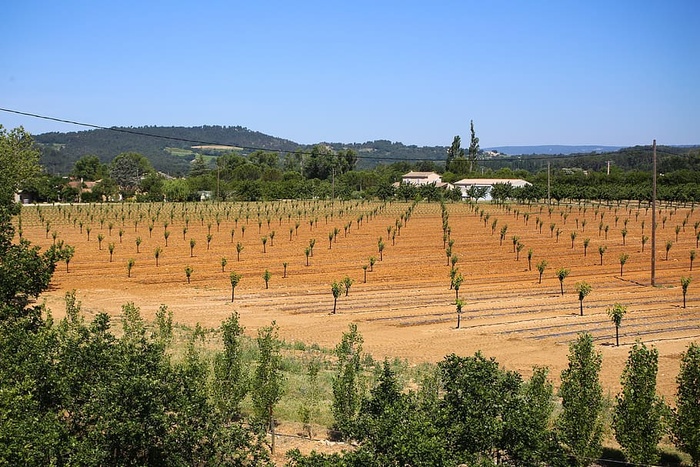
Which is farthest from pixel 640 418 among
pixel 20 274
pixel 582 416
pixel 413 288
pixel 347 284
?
pixel 413 288

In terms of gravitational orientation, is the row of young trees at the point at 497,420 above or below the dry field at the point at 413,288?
above

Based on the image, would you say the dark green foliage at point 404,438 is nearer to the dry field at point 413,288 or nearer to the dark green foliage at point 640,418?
the dark green foliage at point 640,418

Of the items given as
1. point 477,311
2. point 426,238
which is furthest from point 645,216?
point 477,311

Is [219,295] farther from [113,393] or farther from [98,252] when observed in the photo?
[113,393]

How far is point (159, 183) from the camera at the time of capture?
4523 inches

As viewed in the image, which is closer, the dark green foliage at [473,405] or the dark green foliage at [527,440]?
the dark green foliage at [527,440]

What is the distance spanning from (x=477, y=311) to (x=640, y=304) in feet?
26.0

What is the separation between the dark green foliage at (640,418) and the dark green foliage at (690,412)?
1.21 ft

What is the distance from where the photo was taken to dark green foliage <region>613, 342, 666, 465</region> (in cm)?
1191

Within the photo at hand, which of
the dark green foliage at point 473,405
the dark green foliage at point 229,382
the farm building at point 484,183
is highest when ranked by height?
the farm building at point 484,183

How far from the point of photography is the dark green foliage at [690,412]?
1209 cm

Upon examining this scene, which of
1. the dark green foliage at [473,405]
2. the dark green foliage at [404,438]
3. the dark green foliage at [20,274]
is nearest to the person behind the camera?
the dark green foliage at [404,438]

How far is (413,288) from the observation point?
33.8m

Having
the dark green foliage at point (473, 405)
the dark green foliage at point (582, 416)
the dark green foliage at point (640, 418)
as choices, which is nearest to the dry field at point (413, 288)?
the dark green foliage at point (582, 416)
